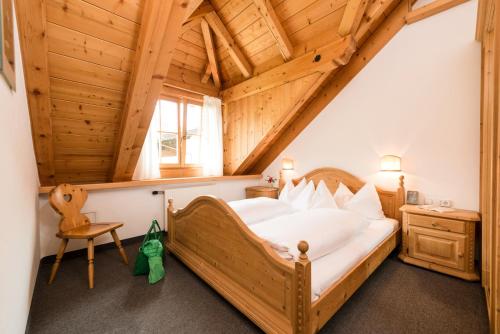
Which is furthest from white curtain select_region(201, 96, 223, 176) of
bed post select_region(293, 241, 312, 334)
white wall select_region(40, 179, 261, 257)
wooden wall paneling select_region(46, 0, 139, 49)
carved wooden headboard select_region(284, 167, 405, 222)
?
bed post select_region(293, 241, 312, 334)

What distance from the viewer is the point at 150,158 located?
10.6 feet

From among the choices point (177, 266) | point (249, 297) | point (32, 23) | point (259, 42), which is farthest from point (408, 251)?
point (32, 23)

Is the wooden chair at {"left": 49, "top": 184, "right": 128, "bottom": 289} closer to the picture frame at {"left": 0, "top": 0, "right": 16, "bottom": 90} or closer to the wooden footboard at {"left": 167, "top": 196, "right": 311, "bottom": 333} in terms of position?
the wooden footboard at {"left": 167, "top": 196, "right": 311, "bottom": 333}

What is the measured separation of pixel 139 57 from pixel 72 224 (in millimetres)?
1816

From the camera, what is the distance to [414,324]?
4.94 ft

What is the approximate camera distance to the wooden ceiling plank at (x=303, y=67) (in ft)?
Result: 8.39

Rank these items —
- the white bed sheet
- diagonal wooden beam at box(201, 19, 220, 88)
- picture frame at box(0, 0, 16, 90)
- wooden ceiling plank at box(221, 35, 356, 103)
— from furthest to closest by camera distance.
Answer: diagonal wooden beam at box(201, 19, 220, 88) → wooden ceiling plank at box(221, 35, 356, 103) → the white bed sheet → picture frame at box(0, 0, 16, 90)

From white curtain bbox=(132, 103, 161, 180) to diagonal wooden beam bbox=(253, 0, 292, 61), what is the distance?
6.87 ft

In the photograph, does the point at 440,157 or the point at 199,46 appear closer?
the point at 440,157

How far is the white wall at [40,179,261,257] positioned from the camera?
2443 mm

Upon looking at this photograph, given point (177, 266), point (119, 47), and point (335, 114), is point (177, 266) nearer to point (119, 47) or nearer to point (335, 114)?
point (119, 47)

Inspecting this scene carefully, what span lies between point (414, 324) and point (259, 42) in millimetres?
3534

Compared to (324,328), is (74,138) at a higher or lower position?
higher

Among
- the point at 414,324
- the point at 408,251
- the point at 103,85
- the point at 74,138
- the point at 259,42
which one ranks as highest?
the point at 259,42
